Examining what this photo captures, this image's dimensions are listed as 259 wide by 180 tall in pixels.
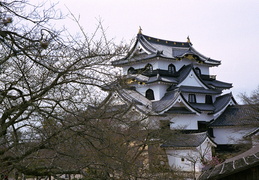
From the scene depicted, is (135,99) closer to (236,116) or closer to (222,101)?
(236,116)

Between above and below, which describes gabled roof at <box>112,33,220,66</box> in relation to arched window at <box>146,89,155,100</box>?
above

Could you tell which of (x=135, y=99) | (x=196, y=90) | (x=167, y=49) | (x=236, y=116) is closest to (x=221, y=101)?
(x=236, y=116)

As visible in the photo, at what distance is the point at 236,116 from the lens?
2770cm

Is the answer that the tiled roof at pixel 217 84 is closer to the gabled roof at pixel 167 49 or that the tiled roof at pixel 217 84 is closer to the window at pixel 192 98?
the gabled roof at pixel 167 49

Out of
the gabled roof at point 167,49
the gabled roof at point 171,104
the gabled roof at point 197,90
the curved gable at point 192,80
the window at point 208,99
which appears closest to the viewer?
the gabled roof at point 171,104

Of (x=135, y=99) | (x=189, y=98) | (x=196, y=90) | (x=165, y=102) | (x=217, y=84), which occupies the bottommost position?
(x=135, y=99)

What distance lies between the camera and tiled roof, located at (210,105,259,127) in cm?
A: 2533

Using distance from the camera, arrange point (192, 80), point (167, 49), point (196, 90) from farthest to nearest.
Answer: point (167, 49) < point (192, 80) < point (196, 90)

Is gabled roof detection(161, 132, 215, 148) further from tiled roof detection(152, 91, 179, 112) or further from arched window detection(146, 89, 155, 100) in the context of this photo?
arched window detection(146, 89, 155, 100)

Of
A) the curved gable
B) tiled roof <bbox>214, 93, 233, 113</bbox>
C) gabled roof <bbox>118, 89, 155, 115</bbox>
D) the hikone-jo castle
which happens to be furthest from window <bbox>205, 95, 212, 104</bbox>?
gabled roof <bbox>118, 89, 155, 115</bbox>

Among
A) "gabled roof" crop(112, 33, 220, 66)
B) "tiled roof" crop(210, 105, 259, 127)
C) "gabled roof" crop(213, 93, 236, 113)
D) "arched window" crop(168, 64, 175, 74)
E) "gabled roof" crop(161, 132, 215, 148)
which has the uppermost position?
"gabled roof" crop(112, 33, 220, 66)

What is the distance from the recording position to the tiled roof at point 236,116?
25.3 m

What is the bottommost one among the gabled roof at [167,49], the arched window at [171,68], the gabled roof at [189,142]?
the gabled roof at [189,142]

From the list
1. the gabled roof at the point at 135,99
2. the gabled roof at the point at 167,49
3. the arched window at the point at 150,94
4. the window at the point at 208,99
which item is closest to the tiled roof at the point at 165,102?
the gabled roof at the point at 135,99
